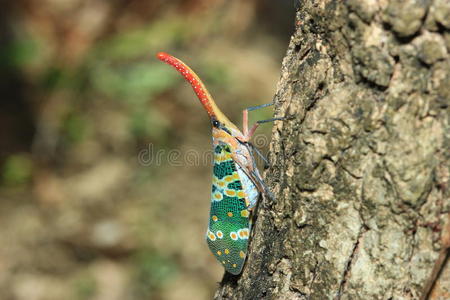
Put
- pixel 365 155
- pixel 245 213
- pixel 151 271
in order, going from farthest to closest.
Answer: pixel 151 271 → pixel 245 213 → pixel 365 155

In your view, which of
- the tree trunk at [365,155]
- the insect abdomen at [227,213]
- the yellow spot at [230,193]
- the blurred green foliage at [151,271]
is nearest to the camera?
the tree trunk at [365,155]

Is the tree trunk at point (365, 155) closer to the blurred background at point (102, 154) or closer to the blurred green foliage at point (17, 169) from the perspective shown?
the blurred background at point (102, 154)

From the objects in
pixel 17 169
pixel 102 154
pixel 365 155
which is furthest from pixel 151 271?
pixel 365 155

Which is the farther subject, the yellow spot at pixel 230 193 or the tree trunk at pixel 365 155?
the yellow spot at pixel 230 193

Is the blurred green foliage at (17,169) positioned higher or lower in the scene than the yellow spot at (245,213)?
higher

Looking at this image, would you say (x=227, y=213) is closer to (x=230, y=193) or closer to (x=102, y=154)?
(x=230, y=193)

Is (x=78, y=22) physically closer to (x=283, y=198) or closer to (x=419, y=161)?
(x=283, y=198)

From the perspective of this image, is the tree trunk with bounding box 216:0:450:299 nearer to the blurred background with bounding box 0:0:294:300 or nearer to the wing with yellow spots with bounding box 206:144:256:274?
the wing with yellow spots with bounding box 206:144:256:274

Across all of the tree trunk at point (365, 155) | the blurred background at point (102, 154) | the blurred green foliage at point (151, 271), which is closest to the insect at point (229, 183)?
the tree trunk at point (365, 155)
